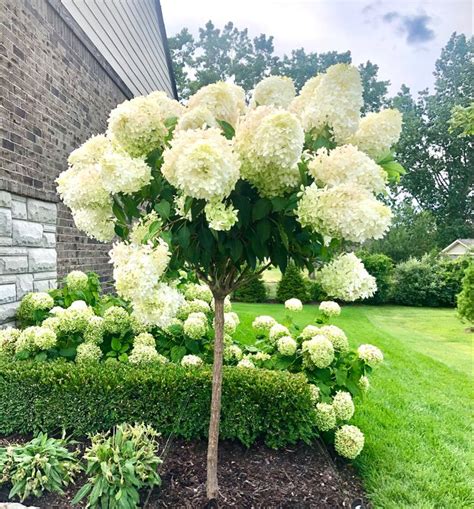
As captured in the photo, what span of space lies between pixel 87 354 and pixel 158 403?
0.68 metres

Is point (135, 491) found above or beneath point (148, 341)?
beneath

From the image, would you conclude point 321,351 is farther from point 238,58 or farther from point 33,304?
point 238,58

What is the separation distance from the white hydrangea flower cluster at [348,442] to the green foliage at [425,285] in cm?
1186

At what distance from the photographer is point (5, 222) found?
3369mm

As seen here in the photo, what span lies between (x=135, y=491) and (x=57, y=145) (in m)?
3.43

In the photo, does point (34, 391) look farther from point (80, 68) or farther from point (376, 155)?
point (80, 68)

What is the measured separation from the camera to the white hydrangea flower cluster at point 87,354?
290 cm

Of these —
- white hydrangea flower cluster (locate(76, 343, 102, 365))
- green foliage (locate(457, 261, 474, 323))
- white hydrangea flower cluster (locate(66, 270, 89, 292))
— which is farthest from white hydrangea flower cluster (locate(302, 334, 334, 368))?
green foliage (locate(457, 261, 474, 323))

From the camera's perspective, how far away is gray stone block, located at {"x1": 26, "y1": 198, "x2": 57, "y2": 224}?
3781mm

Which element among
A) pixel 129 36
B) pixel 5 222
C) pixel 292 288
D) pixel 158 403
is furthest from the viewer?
pixel 292 288

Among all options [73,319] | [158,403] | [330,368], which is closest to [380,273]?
[330,368]

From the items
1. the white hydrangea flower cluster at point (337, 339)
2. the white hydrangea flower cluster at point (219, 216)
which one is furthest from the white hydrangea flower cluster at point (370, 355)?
the white hydrangea flower cluster at point (219, 216)

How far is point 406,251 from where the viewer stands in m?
17.6

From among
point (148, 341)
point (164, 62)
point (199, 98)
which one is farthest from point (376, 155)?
point (164, 62)
